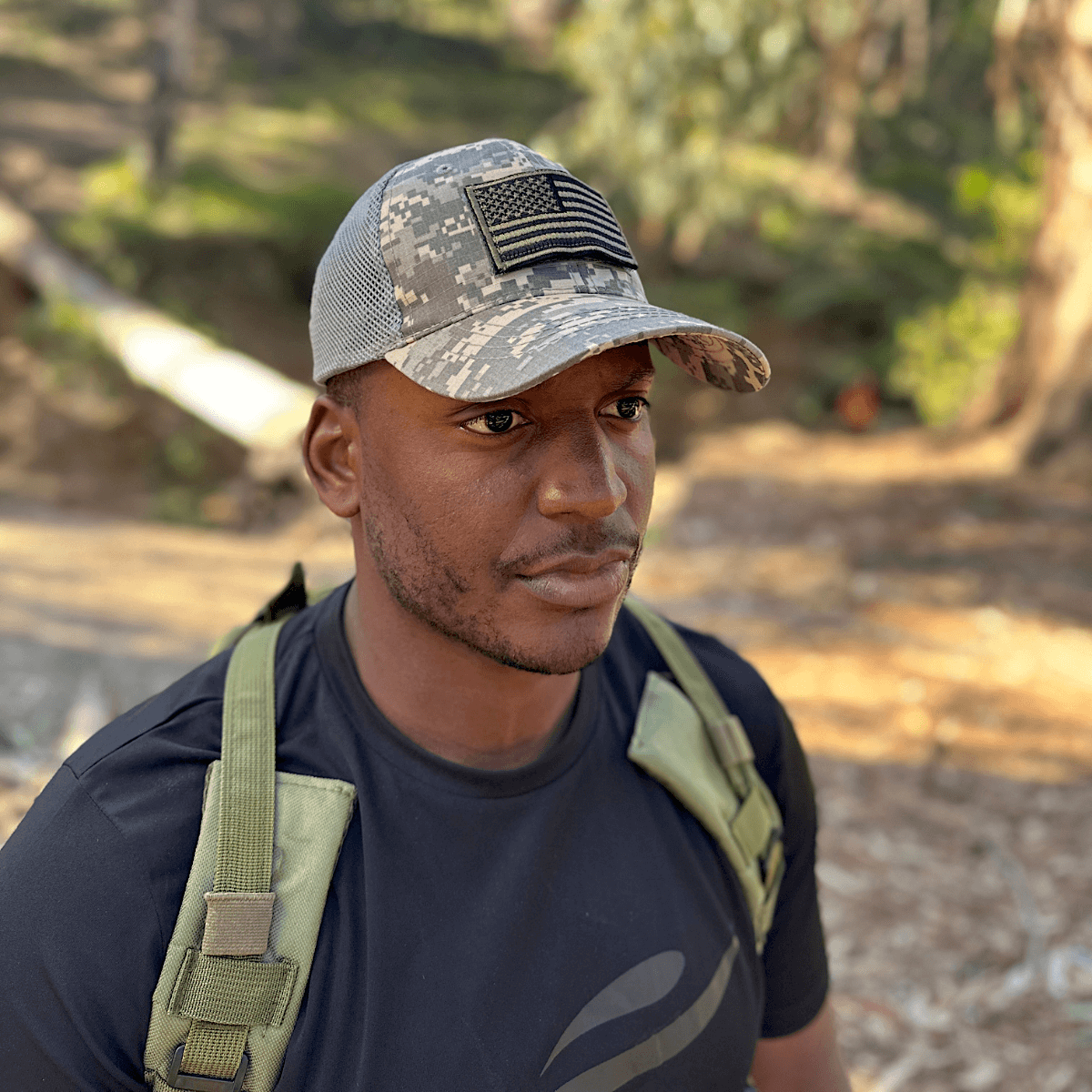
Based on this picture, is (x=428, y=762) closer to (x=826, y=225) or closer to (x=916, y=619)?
(x=916, y=619)

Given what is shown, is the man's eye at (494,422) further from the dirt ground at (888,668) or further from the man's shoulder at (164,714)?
the dirt ground at (888,668)

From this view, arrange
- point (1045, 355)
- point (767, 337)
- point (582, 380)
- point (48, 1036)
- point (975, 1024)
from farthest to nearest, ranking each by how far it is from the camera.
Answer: point (767, 337), point (1045, 355), point (975, 1024), point (582, 380), point (48, 1036)

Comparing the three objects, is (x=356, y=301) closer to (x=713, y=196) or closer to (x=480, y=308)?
(x=480, y=308)

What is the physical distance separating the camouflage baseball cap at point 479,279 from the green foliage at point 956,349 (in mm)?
10533

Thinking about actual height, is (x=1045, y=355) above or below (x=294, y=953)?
below

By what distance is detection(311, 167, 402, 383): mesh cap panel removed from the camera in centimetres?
176

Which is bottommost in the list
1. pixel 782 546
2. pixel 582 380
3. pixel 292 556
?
pixel 292 556

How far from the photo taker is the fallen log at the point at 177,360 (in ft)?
31.5

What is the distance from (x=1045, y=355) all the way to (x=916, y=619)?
11.1 feet

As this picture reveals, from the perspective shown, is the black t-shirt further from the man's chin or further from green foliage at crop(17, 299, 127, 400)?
green foliage at crop(17, 299, 127, 400)

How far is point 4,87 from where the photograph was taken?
18.5 m

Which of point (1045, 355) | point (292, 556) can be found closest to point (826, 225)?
point (1045, 355)

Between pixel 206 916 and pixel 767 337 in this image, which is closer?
pixel 206 916

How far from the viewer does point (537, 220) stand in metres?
1.78
